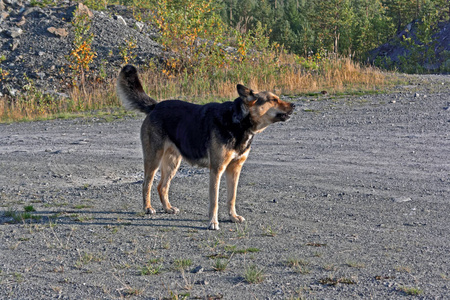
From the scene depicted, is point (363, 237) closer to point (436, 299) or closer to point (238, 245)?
point (238, 245)

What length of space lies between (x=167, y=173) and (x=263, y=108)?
170 centimetres

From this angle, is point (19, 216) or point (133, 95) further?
point (133, 95)

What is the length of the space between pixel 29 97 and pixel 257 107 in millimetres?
13378

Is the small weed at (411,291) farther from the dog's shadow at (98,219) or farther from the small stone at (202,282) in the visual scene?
the dog's shadow at (98,219)

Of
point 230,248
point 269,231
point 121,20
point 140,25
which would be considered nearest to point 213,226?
point 269,231

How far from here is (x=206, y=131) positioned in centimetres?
655

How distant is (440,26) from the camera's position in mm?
30234

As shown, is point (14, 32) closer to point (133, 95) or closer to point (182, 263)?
point (133, 95)

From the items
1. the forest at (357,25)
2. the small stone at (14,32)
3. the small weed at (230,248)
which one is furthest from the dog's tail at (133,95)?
the forest at (357,25)

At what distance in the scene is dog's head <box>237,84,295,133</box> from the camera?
6406 millimetres

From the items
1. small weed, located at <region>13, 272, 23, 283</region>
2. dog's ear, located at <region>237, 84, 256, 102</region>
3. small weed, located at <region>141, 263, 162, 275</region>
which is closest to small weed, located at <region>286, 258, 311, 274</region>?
small weed, located at <region>141, 263, 162, 275</region>

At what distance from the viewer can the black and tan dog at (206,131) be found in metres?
6.40

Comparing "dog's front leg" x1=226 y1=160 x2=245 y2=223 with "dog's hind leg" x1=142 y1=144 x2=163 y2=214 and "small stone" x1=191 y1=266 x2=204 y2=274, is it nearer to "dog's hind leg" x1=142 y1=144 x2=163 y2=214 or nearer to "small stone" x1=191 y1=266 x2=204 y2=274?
"dog's hind leg" x1=142 y1=144 x2=163 y2=214

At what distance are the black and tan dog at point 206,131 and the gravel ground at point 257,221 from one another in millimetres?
499
